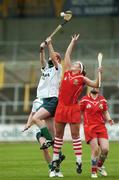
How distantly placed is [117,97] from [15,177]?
82.8ft

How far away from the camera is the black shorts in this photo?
21.0 m

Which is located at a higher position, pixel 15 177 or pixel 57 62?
pixel 57 62

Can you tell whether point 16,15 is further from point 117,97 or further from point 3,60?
point 117,97

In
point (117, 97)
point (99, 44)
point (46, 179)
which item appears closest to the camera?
point (46, 179)

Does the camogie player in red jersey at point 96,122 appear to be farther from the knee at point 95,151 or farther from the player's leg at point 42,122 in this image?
the player's leg at point 42,122

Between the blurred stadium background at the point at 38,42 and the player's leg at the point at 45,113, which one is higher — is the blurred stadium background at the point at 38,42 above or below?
above

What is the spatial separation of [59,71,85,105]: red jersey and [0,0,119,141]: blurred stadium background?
886 inches

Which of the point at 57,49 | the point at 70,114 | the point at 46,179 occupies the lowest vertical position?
the point at 46,179

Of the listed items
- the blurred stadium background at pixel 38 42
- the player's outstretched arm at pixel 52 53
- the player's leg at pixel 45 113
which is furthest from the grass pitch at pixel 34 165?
the blurred stadium background at pixel 38 42

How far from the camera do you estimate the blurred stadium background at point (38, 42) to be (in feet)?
146

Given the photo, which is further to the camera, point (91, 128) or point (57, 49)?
point (57, 49)

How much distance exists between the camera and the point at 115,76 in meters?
46.4

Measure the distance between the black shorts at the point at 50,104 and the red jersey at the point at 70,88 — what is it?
0.73m

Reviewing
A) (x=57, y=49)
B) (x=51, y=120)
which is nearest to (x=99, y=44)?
(x=57, y=49)
